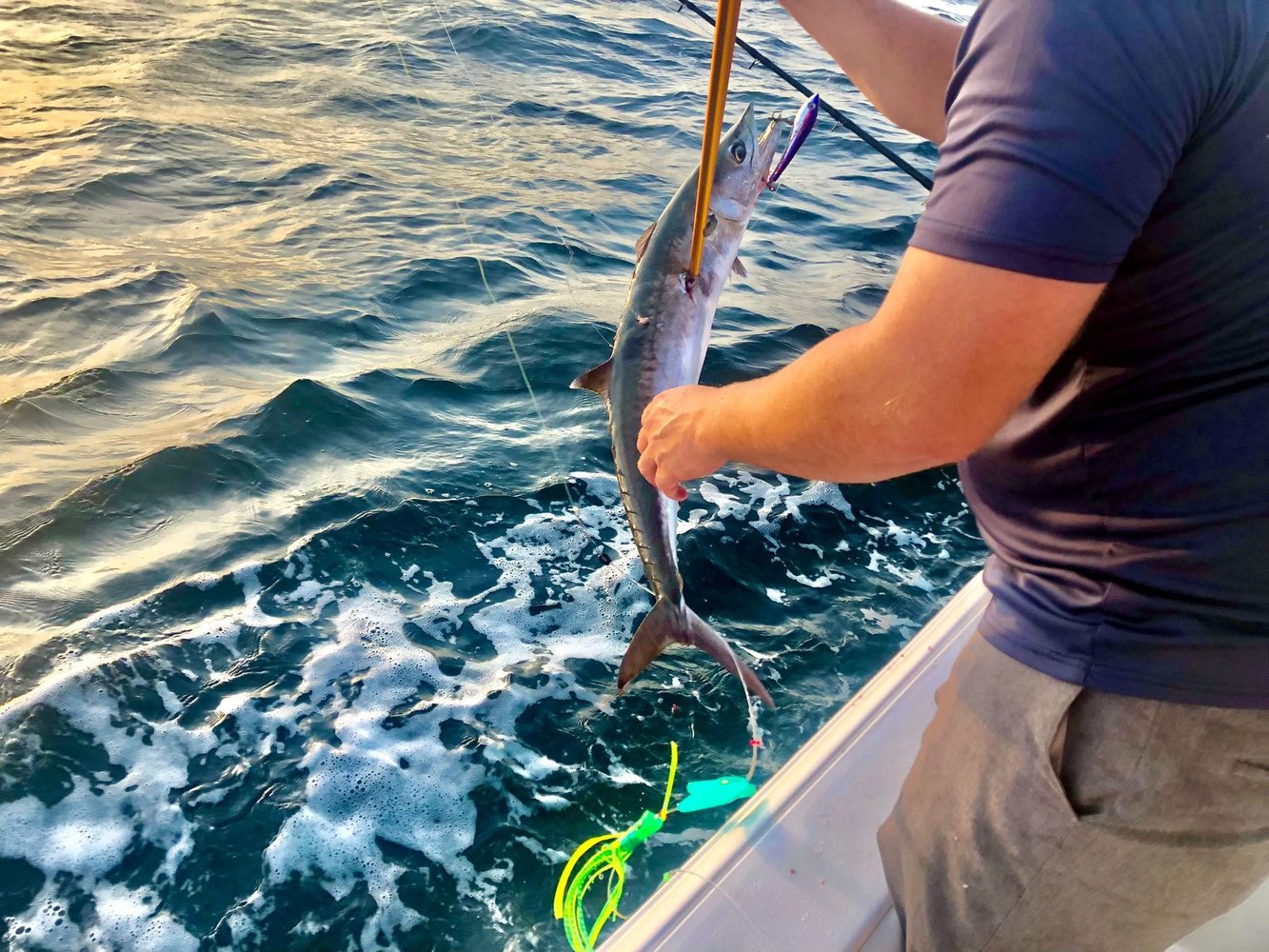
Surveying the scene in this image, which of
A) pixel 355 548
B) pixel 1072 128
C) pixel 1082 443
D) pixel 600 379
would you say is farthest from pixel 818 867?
pixel 355 548

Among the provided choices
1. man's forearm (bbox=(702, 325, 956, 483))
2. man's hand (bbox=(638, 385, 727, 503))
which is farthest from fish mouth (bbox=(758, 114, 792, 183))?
man's forearm (bbox=(702, 325, 956, 483))

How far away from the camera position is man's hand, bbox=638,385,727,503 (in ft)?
4.89

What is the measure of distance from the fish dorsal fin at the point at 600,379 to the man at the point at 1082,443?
0.70 metres

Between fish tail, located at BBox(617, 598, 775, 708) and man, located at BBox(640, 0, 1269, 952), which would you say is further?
fish tail, located at BBox(617, 598, 775, 708)

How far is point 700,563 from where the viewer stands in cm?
375

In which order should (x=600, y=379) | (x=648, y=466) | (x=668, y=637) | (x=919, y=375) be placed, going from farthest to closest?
(x=668, y=637)
(x=600, y=379)
(x=648, y=466)
(x=919, y=375)

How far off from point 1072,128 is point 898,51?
4.39 ft

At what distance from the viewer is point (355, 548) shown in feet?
12.1

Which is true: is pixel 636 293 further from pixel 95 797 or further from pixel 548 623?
pixel 95 797

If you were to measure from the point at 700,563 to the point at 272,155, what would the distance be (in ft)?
20.4

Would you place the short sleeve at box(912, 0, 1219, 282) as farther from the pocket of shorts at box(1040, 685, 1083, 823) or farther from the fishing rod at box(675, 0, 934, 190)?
the fishing rod at box(675, 0, 934, 190)

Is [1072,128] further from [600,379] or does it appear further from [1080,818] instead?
[600,379]

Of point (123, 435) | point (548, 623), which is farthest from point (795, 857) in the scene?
point (123, 435)

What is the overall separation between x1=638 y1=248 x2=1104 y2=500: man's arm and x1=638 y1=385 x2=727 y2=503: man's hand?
15 cm
